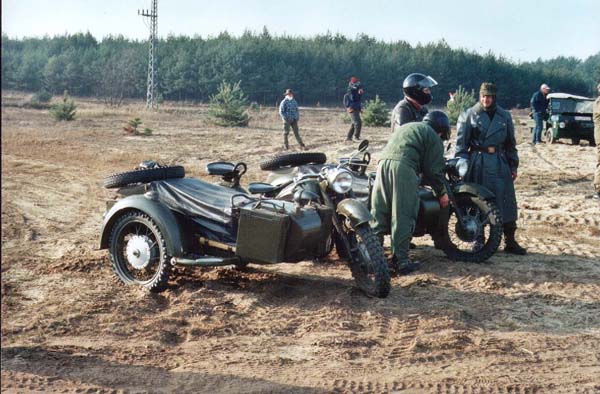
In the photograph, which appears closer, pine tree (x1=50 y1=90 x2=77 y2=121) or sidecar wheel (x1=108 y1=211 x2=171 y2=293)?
sidecar wheel (x1=108 y1=211 x2=171 y2=293)

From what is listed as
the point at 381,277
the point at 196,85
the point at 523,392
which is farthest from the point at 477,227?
the point at 196,85

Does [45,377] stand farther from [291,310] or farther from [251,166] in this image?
[251,166]

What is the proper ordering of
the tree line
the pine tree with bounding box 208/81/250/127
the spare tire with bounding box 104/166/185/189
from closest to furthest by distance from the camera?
the spare tire with bounding box 104/166/185/189, the pine tree with bounding box 208/81/250/127, the tree line

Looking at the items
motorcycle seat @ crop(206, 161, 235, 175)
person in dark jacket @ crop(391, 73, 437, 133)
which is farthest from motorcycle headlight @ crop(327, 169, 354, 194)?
person in dark jacket @ crop(391, 73, 437, 133)

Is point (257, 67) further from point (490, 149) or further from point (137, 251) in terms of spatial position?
point (137, 251)

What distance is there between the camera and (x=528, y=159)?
17484 mm

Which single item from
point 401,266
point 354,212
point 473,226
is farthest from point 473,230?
point 354,212

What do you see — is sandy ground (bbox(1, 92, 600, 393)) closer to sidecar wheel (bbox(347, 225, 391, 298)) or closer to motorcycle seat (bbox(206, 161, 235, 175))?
sidecar wheel (bbox(347, 225, 391, 298))

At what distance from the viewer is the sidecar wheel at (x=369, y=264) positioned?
21.5 ft

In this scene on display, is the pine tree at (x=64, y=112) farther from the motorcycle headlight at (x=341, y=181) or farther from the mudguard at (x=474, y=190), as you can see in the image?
the motorcycle headlight at (x=341, y=181)

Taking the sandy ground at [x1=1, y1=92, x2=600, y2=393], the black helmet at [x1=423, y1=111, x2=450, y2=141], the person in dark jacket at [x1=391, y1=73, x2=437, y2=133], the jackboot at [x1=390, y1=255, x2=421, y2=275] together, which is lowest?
the sandy ground at [x1=1, y1=92, x2=600, y2=393]

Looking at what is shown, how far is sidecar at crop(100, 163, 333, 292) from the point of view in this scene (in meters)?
6.52

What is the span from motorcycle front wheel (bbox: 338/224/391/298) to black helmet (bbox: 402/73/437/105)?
83.5 inches

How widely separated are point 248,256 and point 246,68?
46.8 metres
